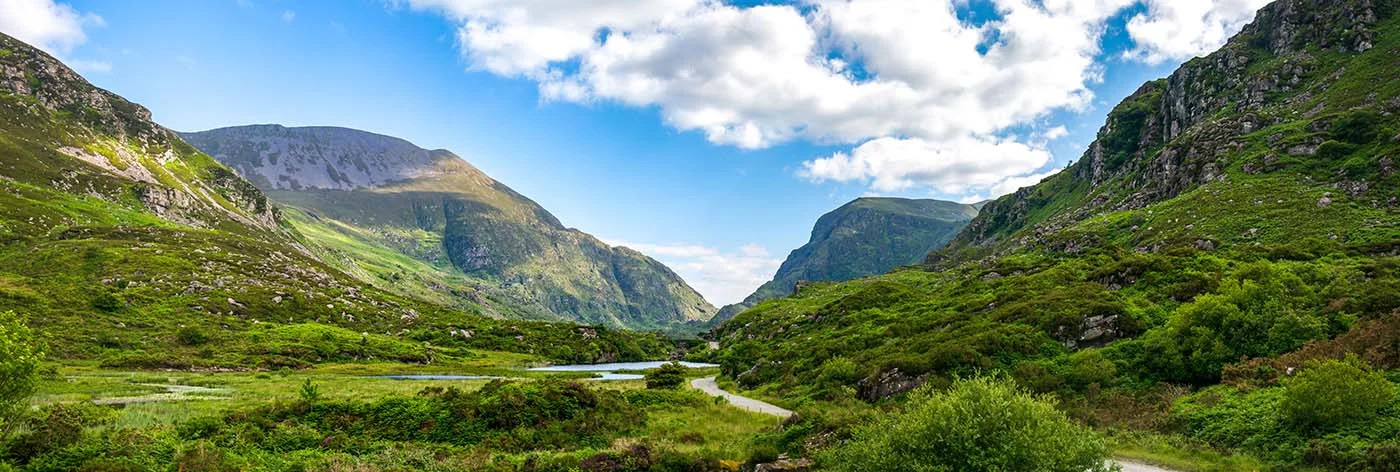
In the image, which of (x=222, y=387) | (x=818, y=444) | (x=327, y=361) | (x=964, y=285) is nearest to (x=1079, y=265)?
(x=964, y=285)

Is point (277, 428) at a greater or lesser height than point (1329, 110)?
lesser

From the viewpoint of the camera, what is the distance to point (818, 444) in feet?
106

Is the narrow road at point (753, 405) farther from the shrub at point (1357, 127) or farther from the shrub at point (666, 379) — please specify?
the shrub at point (1357, 127)

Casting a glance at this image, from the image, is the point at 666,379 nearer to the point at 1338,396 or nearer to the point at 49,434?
the point at 49,434

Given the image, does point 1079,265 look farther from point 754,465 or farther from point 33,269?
point 33,269

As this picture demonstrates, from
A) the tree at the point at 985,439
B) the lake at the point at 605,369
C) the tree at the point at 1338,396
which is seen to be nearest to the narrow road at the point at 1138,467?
the tree at the point at 1338,396

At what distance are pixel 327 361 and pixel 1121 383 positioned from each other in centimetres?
11421

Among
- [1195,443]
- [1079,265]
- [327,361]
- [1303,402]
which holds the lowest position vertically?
[327,361]

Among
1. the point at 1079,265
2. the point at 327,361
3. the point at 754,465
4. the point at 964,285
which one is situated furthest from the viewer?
the point at 327,361

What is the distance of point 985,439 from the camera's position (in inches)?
760

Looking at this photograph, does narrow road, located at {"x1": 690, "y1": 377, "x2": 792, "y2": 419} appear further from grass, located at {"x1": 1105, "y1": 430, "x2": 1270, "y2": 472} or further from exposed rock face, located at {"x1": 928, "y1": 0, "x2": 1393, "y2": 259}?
exposed rock face, located at {"x1": 928, "y1": 0, "x2": 1393, "y2": 259}

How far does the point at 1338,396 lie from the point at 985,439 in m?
18.9

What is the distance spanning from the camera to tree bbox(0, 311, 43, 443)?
25062 millimetres

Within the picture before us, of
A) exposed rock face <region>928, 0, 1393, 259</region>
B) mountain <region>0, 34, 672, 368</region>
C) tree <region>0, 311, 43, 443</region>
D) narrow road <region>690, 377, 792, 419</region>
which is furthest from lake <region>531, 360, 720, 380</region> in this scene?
exposed rock face <region>928, 0, 1393, 259</region>
